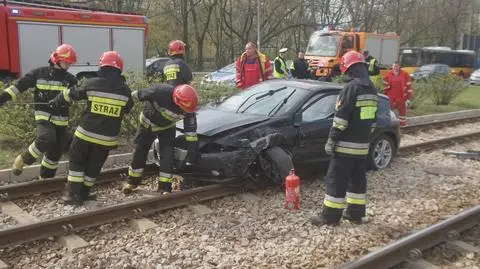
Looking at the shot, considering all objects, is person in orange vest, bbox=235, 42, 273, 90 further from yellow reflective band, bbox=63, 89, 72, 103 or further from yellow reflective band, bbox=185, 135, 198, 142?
yellow reflective band, bbox=63, 89, 72, 103

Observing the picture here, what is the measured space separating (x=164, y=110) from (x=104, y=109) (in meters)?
0.74

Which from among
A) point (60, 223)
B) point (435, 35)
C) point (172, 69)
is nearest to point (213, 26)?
point (435, 35)

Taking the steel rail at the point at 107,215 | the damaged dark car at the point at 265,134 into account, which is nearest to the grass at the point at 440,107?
the damaged dark car at the point at 265,134

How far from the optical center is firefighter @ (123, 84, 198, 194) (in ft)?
21.2

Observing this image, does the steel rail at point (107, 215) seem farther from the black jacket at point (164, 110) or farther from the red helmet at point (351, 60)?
the red helmet at point (351, 60)

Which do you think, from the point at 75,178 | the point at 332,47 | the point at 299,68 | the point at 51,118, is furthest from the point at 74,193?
the point at 332,47

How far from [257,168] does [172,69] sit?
211 cm

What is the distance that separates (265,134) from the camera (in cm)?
694

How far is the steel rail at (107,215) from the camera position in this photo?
16.5 feet

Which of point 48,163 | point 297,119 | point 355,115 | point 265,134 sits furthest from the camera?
point 297,119

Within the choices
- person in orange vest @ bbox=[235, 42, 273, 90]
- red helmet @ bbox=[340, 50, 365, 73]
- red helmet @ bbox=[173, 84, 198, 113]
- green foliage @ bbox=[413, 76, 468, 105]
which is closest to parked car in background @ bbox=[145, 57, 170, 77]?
person in orange vest @ bbox=[235, 42, 273, 90]

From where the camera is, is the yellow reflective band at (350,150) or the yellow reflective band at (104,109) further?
the yellow reflective band at (104,109)

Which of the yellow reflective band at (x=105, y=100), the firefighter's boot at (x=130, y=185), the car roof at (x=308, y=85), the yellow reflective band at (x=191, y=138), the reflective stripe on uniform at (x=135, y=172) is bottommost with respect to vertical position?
the firefighter's boot at (x=130, y=185)

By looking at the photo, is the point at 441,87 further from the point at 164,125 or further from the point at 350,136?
the point at 164,125
